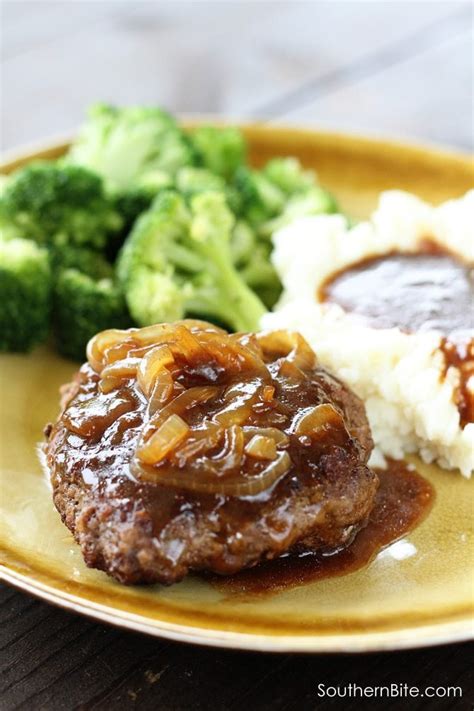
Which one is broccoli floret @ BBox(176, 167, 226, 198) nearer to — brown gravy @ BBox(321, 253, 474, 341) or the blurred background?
brown gravy @ BBox(321, 253, 474, 341)

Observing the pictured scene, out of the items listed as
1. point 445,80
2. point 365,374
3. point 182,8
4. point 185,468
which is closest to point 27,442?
point 185,468

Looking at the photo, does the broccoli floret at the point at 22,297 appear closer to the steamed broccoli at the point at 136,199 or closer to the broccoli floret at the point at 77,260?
the broccoli floret at the point at 77,260

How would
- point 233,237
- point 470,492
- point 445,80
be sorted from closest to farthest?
point 470,492 → point 233,237 → point 445,80

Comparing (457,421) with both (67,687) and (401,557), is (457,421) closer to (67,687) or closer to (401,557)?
(401,557)

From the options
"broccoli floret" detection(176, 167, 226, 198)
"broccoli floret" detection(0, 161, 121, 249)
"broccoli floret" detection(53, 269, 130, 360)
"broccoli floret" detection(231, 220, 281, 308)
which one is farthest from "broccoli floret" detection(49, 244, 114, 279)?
"broccoli floret" detection(231, 220, 281, 308)

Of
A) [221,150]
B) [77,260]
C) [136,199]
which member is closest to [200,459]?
[77,260]
